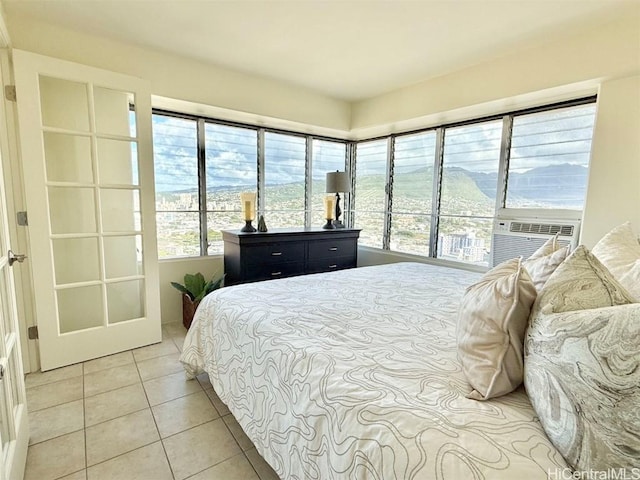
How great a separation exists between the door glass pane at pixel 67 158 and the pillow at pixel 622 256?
3.17 m

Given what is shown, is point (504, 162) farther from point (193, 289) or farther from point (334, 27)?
point (193, 289)

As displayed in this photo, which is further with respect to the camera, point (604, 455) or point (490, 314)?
point (490, 314)

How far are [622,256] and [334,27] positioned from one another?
217cm

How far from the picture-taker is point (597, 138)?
2322 millimetres

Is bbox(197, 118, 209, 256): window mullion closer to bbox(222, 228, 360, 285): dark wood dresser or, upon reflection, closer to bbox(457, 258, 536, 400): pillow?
bbox(222, 228, 360, 285): dark wood dresser

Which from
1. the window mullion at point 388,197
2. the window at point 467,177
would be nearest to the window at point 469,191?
the window at point 467,177

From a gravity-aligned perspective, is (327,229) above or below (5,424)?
above

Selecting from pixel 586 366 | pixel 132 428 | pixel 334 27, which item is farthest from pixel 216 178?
pixel 586 366

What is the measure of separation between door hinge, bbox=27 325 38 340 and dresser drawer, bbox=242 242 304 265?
5.32 feet

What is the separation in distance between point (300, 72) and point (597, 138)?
2523 millimetres

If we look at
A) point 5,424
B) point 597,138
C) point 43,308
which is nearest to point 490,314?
point 5,424

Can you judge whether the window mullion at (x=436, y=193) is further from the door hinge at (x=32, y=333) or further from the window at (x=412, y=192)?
the door hinge at (x=32, y=333)

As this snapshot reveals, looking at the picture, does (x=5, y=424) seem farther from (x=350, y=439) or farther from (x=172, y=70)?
(x=172, y=70)

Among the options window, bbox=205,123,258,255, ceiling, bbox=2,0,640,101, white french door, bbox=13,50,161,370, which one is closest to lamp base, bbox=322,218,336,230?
window, bbox=205,123,258,255
